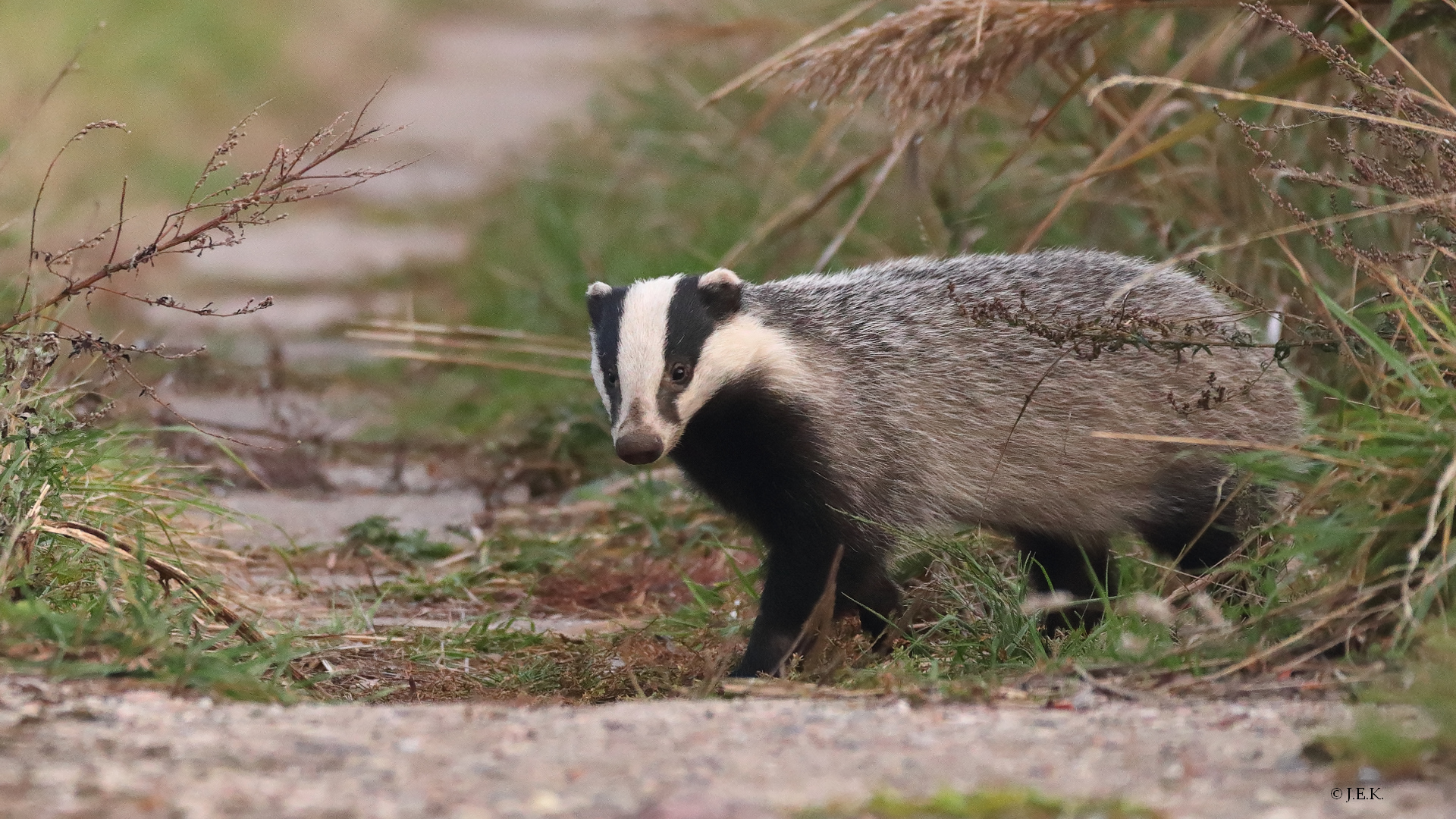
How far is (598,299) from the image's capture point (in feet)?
15.4

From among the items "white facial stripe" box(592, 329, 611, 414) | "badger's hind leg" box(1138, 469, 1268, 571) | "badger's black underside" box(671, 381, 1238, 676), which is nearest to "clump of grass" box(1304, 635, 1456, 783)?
"badger's black underside" box(671, 381, 1238, 676)

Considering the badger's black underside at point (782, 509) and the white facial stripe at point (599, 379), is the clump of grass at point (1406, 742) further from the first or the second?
the white facial stripe at point (599, 379)

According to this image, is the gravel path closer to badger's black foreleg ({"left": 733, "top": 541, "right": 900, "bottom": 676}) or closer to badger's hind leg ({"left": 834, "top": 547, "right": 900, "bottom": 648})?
badger's black foreleg ({"left": 733, "top": 541, "right": 900, "bottom": 676})

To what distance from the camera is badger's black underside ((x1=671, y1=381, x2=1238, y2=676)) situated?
427cm

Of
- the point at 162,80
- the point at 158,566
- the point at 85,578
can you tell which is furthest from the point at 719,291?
the point at 162,80

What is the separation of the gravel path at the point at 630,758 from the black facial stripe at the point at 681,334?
4.10ft

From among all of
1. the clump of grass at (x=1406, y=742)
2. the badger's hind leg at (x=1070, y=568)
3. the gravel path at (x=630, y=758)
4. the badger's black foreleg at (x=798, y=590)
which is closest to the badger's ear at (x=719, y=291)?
the badger's black foreleg at (x=798, y=590)

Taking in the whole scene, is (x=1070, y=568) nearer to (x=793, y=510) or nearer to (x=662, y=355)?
(x=793, y=510)

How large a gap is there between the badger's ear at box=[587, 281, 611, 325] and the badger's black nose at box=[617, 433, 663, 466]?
0.54 m

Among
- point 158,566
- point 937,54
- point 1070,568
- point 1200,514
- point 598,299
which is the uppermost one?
point 937,54

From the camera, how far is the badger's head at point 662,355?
4.24 m

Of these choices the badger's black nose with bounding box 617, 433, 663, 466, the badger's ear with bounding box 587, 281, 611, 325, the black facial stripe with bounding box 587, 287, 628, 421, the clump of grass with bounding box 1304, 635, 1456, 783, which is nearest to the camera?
the clump of grass with bounding box 1304, 635, 1456, 783

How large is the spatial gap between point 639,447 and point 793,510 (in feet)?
1.46

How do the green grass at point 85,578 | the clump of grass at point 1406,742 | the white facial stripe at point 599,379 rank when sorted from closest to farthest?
the clump of grass at point 1406,742 → the green grass at point 85,578 → the white facial stripe at point 599,379
